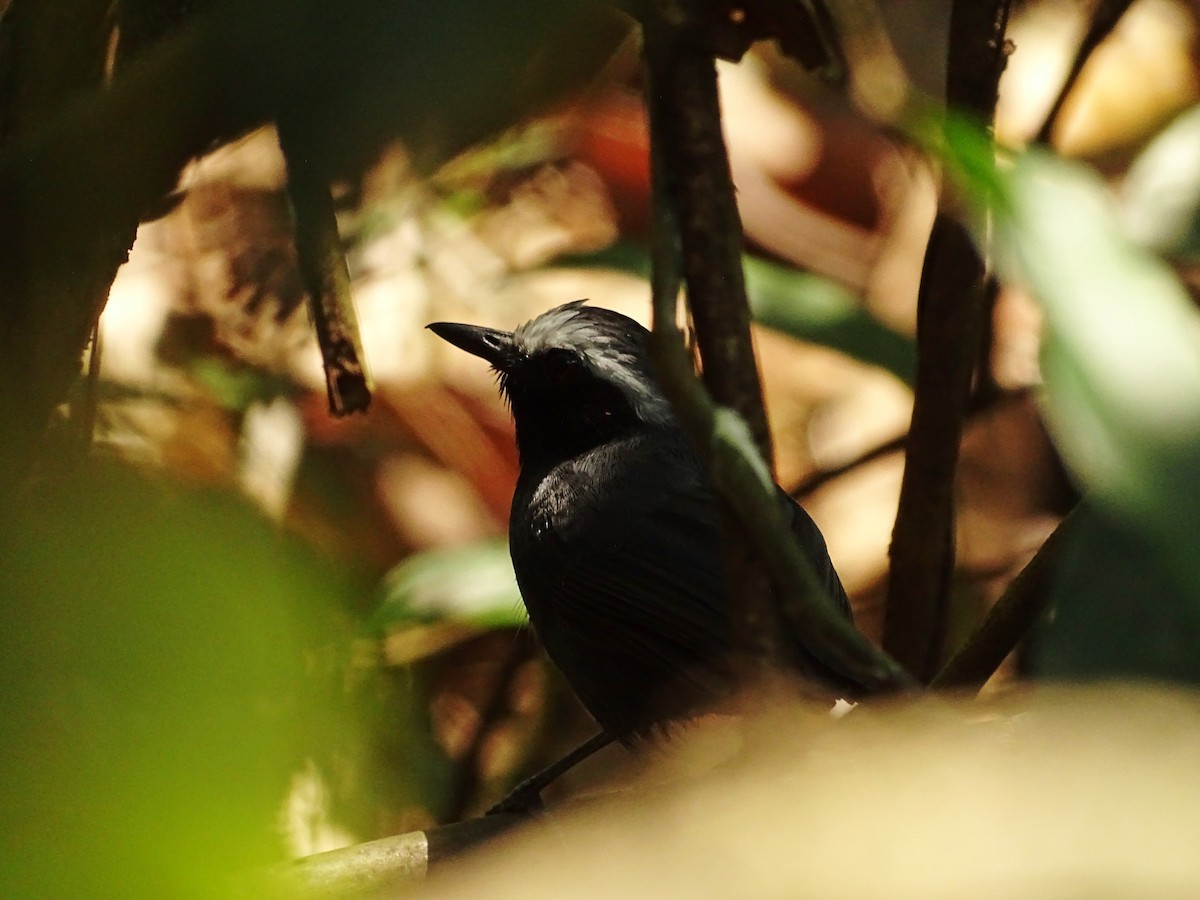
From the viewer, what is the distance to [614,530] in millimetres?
2961

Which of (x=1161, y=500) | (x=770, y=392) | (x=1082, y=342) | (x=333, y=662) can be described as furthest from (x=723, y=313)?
(x=770, y=392)

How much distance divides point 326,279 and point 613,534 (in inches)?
54.5

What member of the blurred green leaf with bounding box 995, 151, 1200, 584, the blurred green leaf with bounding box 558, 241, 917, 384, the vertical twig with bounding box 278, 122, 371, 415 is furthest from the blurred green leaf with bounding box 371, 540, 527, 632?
the blurred green leaf with bounding box 995, 151, 1200, 584

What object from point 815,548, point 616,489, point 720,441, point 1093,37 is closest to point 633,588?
point 616,489

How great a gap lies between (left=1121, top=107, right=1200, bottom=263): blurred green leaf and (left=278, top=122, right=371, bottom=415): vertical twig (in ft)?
3.58

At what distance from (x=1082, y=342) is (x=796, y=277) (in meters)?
2.68

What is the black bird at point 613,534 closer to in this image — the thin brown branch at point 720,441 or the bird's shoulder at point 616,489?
the bird's shoulder at point 616,489

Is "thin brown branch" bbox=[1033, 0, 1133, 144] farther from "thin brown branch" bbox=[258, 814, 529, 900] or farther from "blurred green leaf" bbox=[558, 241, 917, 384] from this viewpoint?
"thin brown branch" bbox=[258, 814, 529, 900]

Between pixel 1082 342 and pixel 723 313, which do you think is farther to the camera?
pixel 723 313

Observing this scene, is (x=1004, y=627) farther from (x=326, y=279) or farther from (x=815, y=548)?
(x=326, y=279)

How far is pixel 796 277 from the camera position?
408cm

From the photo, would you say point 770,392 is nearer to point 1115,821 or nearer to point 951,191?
point 951,191

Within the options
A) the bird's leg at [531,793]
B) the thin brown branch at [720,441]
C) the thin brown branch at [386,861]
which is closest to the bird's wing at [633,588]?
the bird's leg at [531,793]

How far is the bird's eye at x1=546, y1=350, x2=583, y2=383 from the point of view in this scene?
338 cm
